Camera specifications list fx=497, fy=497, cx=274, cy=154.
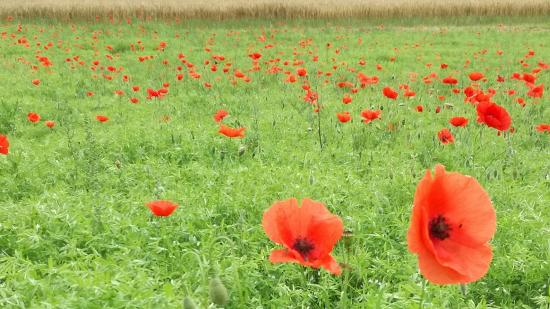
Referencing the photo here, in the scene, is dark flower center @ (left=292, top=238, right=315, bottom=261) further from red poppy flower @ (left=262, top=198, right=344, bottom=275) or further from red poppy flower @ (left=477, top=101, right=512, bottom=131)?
red poppy flower @ (left=477, top=101, right=512, bottom=131)

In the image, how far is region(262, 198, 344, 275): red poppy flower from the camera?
4.39 ft

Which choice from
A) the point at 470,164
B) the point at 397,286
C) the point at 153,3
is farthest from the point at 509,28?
the point at 397,286

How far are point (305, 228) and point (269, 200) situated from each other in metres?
1.87

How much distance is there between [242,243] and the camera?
8.93ft

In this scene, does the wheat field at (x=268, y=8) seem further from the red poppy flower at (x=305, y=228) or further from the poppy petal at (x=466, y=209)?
the poppy petal at (x=466, y=209)

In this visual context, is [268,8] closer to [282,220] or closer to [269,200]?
[269,200]

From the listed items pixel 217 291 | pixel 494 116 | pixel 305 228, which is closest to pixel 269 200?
pixel 494 116

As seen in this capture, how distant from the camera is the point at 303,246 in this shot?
1387mm

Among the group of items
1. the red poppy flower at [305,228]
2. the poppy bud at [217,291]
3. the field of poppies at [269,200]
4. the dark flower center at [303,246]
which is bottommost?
the field of poppies at [269,200]

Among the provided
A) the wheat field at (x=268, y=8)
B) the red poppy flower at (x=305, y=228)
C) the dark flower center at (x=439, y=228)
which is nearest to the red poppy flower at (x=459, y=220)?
the dark flower center at (x=439, y=228)

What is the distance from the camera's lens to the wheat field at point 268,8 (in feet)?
59.6

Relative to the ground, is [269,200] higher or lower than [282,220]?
lower

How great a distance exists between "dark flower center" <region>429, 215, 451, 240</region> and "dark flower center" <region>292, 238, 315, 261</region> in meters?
0.36

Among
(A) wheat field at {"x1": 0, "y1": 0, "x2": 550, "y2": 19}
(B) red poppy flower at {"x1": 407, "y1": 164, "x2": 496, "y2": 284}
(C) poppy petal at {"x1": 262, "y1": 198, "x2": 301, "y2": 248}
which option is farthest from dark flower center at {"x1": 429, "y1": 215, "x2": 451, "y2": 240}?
(A) wheat field at {"x1": 0, "y1": 0, "x2": 550, "y2": 19}
